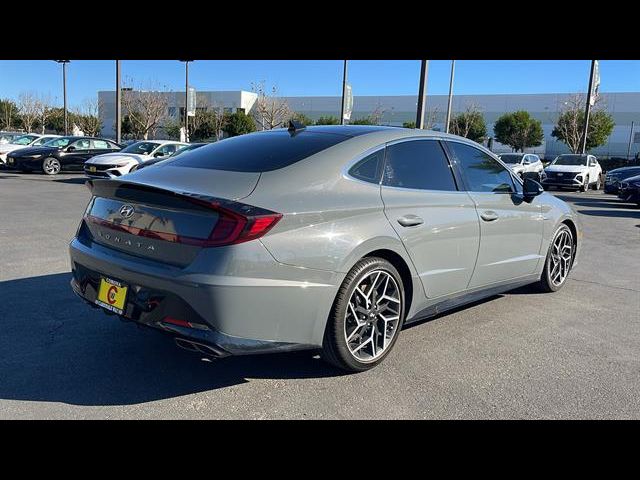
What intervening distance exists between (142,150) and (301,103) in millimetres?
51636

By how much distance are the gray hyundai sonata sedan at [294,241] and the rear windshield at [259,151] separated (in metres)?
0.02

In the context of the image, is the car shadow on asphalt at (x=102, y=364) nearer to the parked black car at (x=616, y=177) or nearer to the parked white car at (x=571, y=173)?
the parked black car at (x=616, y=177)

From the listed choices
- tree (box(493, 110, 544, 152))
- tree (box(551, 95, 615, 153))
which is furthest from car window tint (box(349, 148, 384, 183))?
tree (box(493, 110, 544, 152))

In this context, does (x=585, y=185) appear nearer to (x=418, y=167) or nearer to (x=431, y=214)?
(x=418, y=167)

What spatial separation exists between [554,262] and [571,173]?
1740 cm

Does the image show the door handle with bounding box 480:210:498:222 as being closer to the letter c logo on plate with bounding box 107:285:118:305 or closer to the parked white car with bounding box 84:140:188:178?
the letter c logo on plate with bounding box 107:285:118:305

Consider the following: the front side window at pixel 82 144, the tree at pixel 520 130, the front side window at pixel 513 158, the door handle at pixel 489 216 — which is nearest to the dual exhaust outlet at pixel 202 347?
the door handle at pixel 489 216

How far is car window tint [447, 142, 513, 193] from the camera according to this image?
4625 millimetres

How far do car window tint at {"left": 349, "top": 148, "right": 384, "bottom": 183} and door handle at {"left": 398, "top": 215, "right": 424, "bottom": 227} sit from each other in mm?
318

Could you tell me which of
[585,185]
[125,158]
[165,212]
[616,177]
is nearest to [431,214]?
[165,212]

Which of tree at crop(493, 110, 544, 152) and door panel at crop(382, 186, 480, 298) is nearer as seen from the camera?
door panel at crop(382, 186, 480, 298)

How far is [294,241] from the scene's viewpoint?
10.3ft
